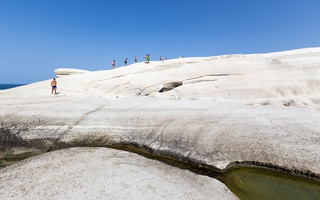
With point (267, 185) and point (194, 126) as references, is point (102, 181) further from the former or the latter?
point (267, 185)

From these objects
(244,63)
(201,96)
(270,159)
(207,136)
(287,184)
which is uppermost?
(244,63)

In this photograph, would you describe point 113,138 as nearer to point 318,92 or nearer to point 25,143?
point 25,143

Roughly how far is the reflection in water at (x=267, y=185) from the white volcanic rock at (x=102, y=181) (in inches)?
23.0

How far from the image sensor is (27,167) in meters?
5.36

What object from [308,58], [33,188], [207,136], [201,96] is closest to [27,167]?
[33,188]

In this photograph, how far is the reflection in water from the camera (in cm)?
452

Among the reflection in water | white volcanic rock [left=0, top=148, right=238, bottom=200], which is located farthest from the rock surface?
white volcanic rock [left=0, top=148, right=238, bottom=200]

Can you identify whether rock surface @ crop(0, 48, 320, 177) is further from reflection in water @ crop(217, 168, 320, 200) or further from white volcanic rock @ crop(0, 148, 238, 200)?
white volcanic rock @ crop(0, 148, 238, 200)

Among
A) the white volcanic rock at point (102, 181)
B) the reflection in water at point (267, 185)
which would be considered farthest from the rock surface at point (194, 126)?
the white volcanic rock at point (102, 181)

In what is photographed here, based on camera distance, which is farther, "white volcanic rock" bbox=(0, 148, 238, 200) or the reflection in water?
the reflection in water

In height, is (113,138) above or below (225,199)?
above

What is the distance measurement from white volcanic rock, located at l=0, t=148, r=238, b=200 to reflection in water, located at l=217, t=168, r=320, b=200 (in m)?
0.58

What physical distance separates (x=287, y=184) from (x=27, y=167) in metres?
8.08

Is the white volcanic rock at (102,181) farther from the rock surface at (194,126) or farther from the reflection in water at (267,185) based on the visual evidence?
the rock surface at (194,126)
